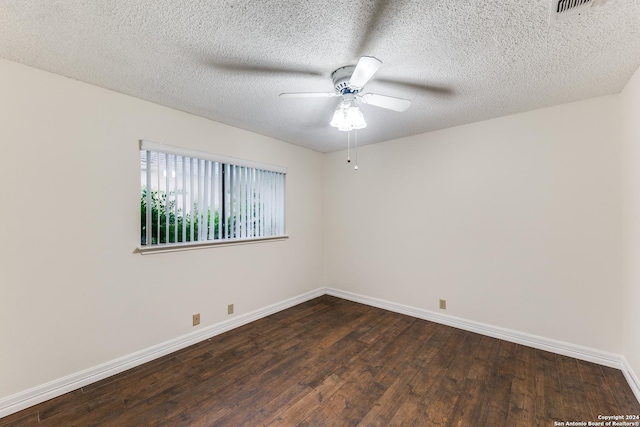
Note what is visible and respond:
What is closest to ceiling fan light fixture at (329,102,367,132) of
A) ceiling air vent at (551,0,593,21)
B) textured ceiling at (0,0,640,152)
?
textured ceiling at (0,0,640,152)

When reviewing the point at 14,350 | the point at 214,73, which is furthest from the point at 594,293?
the point at 14,350

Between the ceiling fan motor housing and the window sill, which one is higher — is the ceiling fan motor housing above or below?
above

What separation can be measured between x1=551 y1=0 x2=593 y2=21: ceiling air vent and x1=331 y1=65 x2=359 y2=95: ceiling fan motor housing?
1060mm

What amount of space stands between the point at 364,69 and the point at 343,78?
1.37ft

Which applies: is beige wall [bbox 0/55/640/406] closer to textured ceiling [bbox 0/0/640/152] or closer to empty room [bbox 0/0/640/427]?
empty room [bbox 0/0/640/427]

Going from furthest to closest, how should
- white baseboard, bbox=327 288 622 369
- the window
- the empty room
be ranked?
the window, white baseboard, bbox=327 288 622 369, the empty room

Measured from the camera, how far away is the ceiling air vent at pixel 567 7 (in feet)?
3.92

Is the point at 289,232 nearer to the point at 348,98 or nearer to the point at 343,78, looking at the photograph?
the point at 348,98

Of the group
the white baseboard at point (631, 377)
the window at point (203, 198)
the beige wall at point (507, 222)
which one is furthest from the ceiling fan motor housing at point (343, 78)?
the white baseboard at point (631, 377)

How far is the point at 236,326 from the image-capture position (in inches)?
123

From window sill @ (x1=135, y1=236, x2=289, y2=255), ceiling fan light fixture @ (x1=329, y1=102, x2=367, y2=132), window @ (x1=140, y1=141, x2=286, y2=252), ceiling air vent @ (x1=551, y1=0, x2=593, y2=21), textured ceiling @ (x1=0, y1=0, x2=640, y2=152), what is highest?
textured ceiling @ (x1=0, y1=0, x2=640, y2=152)

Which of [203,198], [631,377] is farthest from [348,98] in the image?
[631,377]

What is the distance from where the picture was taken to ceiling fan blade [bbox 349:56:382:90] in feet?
4.80

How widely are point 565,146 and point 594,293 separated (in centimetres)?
137
